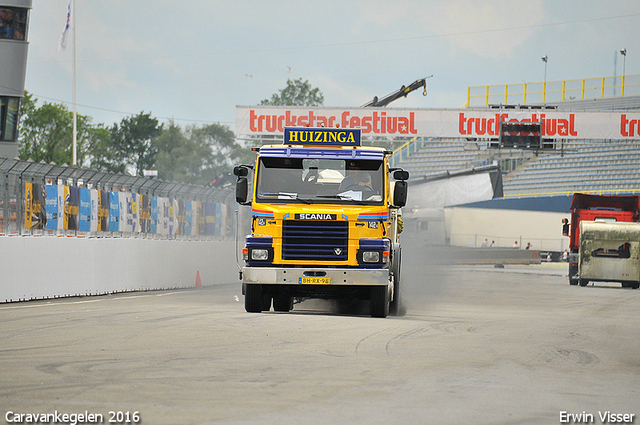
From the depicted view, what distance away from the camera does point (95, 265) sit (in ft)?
63.4

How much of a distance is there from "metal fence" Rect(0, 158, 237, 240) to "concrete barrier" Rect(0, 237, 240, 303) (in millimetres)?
547

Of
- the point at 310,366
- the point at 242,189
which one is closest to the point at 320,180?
the point at 242,189

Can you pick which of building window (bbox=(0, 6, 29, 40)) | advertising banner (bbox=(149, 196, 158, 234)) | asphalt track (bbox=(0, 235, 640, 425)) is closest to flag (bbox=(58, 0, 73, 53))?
building window (bbox=(0, 6, 29, 40))

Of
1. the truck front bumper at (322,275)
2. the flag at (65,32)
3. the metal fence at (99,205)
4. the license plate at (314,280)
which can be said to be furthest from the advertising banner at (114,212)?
the flag at (65,32)

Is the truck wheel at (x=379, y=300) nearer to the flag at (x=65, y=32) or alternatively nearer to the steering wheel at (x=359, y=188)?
the steering wheel at (x=359, y=188)

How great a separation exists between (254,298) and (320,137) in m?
2.84

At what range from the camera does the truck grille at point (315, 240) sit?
42.6 ft

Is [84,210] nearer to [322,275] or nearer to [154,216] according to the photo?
[154,216]

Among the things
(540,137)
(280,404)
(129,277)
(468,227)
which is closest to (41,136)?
(468,227)

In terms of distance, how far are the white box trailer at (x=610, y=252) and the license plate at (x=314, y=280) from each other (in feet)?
64.0

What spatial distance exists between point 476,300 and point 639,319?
16.8ft

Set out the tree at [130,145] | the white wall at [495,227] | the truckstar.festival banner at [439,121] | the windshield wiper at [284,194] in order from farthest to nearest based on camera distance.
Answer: the tree at [130,145] < the white wall at [495,227] < the truckstar.festival banner at [439,121] < the windshield wiper at [284,194]

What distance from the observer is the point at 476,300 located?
814 inches

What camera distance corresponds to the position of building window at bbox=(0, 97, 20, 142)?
38.7 meters
